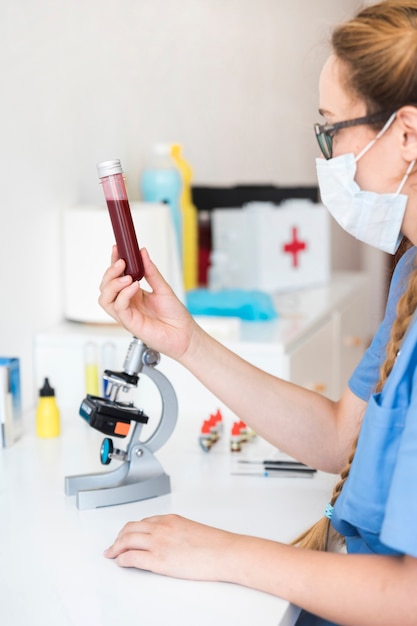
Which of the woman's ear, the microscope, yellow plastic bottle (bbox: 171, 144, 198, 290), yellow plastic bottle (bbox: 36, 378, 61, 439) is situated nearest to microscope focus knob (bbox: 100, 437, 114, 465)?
the microscope

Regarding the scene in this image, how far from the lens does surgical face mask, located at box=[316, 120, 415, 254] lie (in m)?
1.02

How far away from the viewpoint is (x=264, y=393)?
4.12 feet

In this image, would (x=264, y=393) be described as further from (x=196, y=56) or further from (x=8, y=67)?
(x=196, y=56)

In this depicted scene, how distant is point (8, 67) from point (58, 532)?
912 mm

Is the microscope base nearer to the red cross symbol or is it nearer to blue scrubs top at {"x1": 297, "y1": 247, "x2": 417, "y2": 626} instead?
blue scrubs top at {"x1": 297, "y1": 247, "x2": 417, "y2": 626}

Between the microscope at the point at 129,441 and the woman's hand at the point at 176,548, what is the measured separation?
0.57 feet

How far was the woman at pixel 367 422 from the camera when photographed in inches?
35.0

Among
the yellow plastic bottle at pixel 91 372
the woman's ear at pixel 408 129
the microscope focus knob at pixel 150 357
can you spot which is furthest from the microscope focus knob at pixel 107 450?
the woman's ear at pixel 408 129

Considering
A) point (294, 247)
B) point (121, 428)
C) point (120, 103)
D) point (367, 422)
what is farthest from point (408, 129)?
point (294, 247)

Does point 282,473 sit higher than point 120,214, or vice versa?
point 120,214

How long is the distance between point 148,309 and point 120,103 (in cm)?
104

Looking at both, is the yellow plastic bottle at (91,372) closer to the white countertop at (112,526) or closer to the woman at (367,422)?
the white countertop at (112,526)

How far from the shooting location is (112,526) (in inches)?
46.4

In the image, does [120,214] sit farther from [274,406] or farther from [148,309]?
[274,406]
